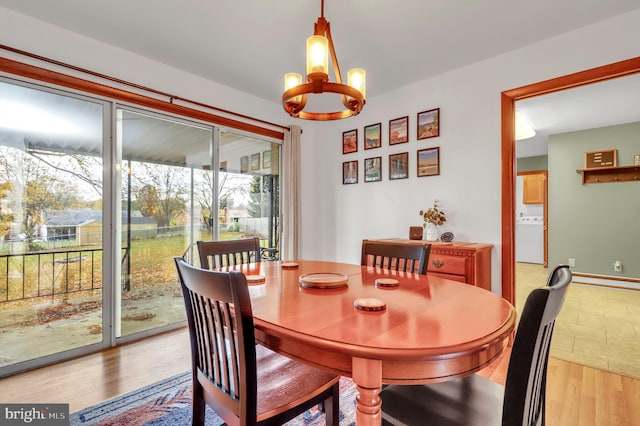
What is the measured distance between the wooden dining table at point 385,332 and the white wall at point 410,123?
182 centimetres

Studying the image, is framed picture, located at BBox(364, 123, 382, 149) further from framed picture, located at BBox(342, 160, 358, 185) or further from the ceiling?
the ceiling

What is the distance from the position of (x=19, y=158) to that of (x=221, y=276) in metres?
2.35

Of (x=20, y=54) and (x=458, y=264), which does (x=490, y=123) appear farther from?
(x=20, y=54)

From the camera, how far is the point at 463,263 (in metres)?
2.48

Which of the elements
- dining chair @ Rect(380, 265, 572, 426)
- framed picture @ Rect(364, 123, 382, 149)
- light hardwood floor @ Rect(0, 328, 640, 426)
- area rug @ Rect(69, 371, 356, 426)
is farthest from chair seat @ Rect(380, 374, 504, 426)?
framed picture @ Rect(364, 123, 382, 149)

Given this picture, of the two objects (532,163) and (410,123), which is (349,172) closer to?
(410,123)

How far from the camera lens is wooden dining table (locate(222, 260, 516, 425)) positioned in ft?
Answer: 2.69

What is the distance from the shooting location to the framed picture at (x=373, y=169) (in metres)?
3.57

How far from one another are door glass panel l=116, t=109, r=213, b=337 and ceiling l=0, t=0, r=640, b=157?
65 centimetres

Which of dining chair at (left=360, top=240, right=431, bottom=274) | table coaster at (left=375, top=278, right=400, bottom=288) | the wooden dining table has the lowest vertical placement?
the wooden dining table

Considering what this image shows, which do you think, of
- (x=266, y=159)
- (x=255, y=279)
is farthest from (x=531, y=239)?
(x=255, y=279)

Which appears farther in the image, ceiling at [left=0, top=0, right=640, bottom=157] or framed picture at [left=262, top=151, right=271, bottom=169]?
framed picture at [left=262, top=151, right=271, bottom=169]

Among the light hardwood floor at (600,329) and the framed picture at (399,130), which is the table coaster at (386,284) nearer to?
the light hardwood floor at (600,329)

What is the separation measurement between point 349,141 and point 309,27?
5.68ft
